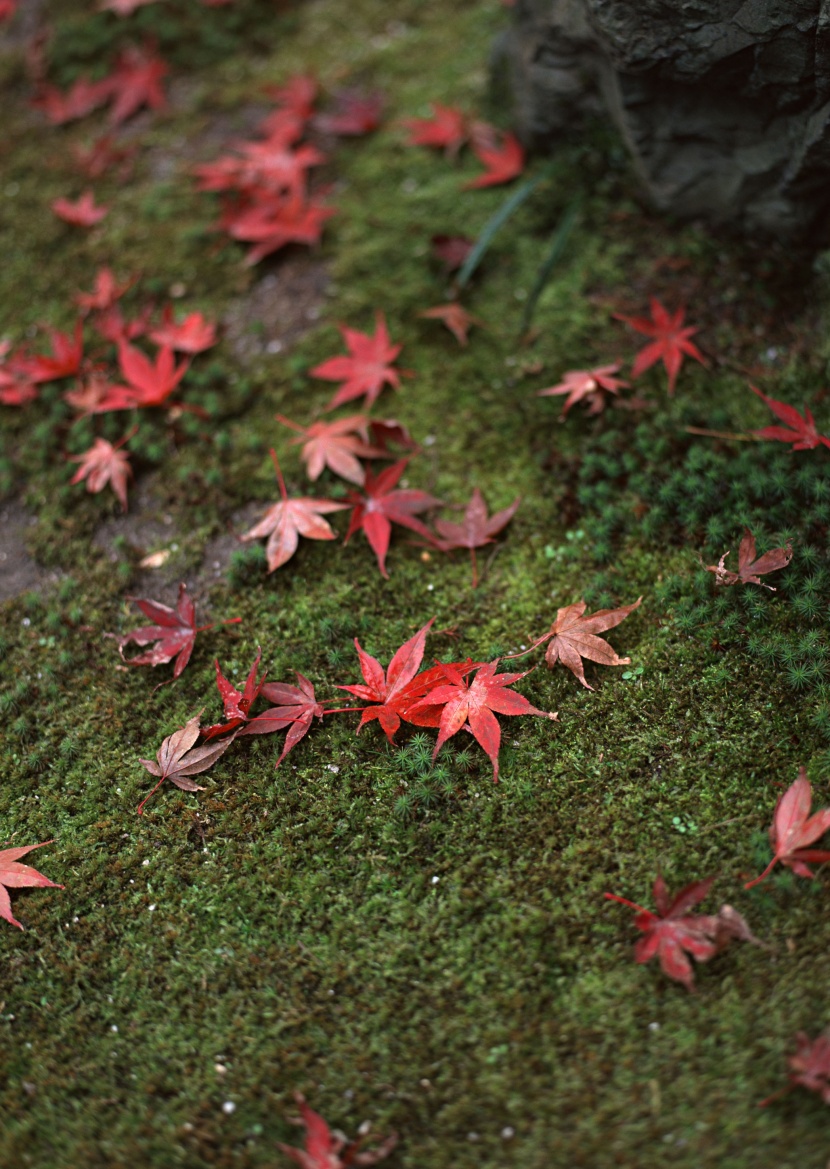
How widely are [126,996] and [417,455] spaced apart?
1.77 meters

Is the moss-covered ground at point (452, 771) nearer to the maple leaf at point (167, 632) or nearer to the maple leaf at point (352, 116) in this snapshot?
the maple leaf at point (167, 632)

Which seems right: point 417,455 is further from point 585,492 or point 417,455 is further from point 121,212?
point 121,212

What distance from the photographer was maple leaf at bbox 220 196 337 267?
3547 mm

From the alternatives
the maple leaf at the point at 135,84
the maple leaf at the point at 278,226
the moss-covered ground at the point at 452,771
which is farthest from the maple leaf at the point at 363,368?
the maple leaf at the point at 135,84

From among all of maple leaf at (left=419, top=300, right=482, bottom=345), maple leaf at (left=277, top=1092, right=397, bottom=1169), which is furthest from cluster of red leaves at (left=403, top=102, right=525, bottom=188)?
maple leaf at (left=277, top=1092, right=397, bottom=1169)

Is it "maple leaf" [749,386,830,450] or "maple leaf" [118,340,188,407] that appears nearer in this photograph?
"maple leaf" [749,386,830,450]

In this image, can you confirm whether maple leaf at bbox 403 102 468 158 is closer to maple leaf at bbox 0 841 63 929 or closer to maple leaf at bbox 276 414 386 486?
maple leaf at bbox 276 414 386 486

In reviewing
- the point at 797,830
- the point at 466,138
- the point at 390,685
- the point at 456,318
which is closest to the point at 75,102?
the point at 466,138

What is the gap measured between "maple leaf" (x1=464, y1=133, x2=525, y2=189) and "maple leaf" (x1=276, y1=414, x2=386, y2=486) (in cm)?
124

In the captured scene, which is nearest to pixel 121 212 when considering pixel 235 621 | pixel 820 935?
pixel 235 621

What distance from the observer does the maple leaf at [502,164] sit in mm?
3518

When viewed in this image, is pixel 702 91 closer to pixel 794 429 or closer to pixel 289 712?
pixel 794 429

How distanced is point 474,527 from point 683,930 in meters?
1.28

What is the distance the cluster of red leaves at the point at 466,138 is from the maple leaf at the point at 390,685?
2.12m
